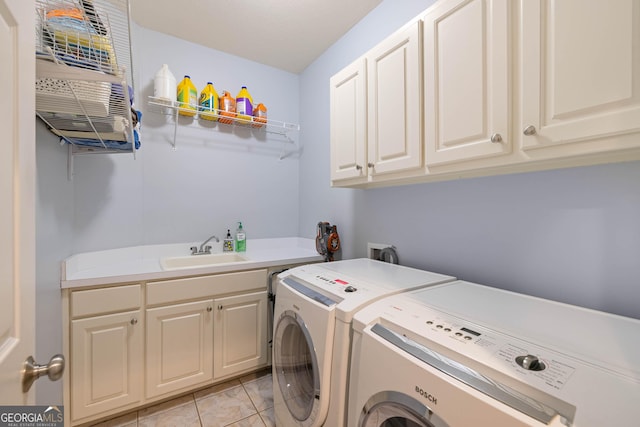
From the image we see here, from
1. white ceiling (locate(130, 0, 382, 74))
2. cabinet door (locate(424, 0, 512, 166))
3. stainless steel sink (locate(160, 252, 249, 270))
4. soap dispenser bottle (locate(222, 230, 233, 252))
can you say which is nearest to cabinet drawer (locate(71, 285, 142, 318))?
stainless steel sink (locate(160, 252, 249, 270))

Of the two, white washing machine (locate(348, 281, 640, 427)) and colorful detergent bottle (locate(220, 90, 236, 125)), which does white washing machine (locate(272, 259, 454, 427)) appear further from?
colorful detergent bottle (locate(220, 90, 236, 125))

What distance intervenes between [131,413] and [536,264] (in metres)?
2.41

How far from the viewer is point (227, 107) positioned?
7.66 ft

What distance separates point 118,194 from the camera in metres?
1.97

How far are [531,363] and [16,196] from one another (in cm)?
120

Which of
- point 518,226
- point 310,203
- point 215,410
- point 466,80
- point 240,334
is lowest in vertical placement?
point 215,410

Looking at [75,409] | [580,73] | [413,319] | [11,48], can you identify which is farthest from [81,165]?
[580,73]

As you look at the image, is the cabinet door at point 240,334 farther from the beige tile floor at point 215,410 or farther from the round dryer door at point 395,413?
the round dryer door at point 395,413

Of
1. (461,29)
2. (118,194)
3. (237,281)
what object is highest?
(461,29)

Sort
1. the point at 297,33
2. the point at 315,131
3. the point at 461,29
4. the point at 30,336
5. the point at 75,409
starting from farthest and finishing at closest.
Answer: the point at 315,131 < the point at 297,33 < the point at 75,409 < the point at 461,29 < the point at 30,336

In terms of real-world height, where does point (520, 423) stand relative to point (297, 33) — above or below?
below

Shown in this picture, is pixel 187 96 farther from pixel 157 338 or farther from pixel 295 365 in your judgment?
pixel 295 365

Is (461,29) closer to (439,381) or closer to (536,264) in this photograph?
(536,264)

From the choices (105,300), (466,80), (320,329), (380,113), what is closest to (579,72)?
(466,80)
